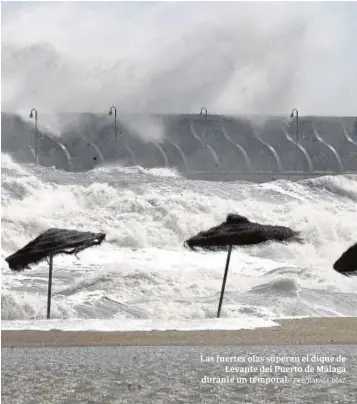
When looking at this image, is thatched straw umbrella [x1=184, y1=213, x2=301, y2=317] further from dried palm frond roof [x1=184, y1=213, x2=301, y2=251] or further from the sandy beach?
the sandy beach

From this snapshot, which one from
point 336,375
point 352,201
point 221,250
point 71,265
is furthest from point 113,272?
point 336,375

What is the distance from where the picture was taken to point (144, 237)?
31.5 feet

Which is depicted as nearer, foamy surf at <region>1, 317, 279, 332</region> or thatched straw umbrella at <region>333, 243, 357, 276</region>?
foamy surf at <region>1, 317, 279, 332</region>

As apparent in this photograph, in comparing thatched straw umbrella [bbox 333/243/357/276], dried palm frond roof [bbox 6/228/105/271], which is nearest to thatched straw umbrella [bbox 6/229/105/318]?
dried palm frond roof [bbox 6/228/105/271]

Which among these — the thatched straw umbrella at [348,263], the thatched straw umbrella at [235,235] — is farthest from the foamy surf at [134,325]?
the thatched straw umbrella at [348,263]

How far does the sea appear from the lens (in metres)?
8.78

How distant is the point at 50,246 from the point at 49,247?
3cm

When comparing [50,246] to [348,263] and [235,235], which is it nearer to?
[235,235]

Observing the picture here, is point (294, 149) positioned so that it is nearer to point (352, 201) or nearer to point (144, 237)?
point (352, 201)

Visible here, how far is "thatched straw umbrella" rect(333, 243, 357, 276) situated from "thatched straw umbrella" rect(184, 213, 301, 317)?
1.45 feet

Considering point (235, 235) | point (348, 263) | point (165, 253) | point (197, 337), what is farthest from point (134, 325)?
point (348, 263)

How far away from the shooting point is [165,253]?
9.37 meters

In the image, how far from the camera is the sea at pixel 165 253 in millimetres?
8781

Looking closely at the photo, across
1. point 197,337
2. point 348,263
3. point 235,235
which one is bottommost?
point 197,337
